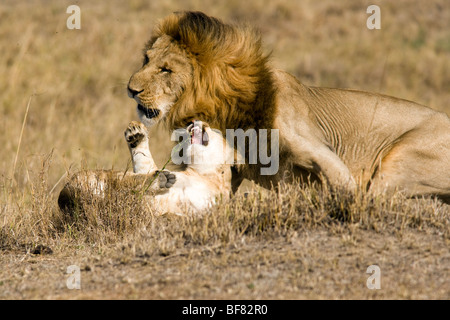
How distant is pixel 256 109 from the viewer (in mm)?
5258

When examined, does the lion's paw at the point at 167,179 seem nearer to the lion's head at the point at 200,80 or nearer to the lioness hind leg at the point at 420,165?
the lion's head at the point at 200,80

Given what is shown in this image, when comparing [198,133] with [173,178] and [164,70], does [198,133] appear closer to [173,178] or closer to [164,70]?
[173,178]

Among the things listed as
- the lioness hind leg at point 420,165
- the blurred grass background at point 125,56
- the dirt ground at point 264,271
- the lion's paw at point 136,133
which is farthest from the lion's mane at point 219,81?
the blurred grass background at point 125,56

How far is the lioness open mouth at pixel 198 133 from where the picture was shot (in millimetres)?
5289

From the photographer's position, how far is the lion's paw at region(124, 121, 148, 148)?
17.3 ft

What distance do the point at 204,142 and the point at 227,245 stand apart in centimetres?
127

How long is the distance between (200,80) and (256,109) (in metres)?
0.45

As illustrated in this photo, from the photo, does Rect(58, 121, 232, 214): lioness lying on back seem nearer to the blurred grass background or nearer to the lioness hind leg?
the lioness hind leg

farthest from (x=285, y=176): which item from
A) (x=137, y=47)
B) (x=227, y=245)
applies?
(x=137, y=47)

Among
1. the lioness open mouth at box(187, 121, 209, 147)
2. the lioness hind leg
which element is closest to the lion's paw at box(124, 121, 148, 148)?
the lioness open mouth at box(187, 121, 209, 147)

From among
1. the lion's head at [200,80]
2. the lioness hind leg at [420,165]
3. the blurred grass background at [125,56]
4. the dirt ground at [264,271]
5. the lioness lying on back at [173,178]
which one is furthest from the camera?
the blurred grass background at [125,56]

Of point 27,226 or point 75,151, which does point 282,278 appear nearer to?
point 27,226

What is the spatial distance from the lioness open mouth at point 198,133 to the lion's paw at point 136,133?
0.32 m

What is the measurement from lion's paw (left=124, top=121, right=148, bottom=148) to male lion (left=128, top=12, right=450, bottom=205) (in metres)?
0.08
